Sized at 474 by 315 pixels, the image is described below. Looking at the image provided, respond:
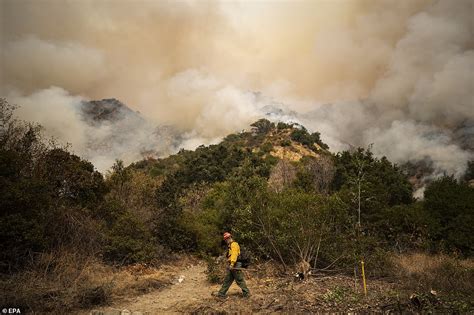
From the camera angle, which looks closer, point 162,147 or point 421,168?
point 421,168

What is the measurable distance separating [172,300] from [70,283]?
9.82 ft

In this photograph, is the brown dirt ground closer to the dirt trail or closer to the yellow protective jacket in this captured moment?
the dirt trail

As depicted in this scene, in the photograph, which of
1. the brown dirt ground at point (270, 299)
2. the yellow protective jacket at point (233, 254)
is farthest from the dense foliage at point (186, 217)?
the yellow protective jacket at point (233, 254)

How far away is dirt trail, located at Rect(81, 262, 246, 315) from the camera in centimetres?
907

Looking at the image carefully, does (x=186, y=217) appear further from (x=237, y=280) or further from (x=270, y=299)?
(x=270, y=299)

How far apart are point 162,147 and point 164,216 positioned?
360 feet

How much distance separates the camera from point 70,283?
386 inches

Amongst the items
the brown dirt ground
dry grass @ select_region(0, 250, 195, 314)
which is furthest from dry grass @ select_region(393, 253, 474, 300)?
dry grass @ select_region(0, 250, 195, 314)

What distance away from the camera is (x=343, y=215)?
41.8 ft

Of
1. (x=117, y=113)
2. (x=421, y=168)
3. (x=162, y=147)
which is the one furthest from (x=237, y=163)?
(x=117, y=113)

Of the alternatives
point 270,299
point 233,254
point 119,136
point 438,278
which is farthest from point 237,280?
point 119,136

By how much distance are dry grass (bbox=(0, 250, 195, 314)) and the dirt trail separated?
16.9 inches

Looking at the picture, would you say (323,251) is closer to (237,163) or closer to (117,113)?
(237,163)

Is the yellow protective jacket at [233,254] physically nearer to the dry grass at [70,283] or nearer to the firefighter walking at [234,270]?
the firefighter walking at [234,270]
